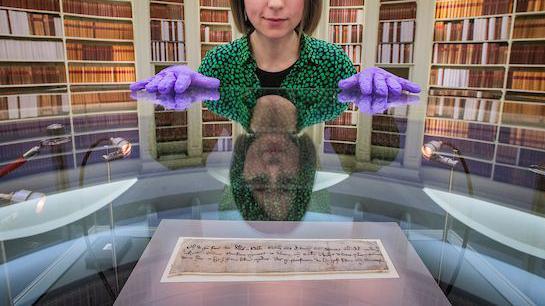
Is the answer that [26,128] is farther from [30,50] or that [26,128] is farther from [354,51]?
[354,51]

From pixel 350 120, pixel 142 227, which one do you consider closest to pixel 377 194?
pixel 142 227

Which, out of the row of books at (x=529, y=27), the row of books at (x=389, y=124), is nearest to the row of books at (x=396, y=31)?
the row of books at (x=529, y=27)

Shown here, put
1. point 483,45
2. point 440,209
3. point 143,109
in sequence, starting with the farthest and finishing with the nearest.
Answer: point 483,45, point 143,109, point 440,209

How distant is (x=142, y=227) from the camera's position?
63 cm

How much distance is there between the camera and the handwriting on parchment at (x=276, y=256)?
0.50 m

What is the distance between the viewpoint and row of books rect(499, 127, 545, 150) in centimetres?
116

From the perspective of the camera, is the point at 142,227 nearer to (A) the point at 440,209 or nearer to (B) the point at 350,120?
(A) the point at 440,209

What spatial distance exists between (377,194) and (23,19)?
14.4 ft

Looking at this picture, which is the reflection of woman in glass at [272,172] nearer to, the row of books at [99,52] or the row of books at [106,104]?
the row of books at [106,104]

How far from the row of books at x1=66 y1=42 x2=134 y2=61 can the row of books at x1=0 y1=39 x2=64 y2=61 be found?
0.13 m

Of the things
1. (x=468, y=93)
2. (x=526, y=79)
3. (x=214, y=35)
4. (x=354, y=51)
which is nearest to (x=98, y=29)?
(x=214, y=35)

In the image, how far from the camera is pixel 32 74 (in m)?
4.09

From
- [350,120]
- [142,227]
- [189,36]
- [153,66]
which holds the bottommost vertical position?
[142,227]

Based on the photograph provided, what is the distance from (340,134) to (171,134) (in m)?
0.51
